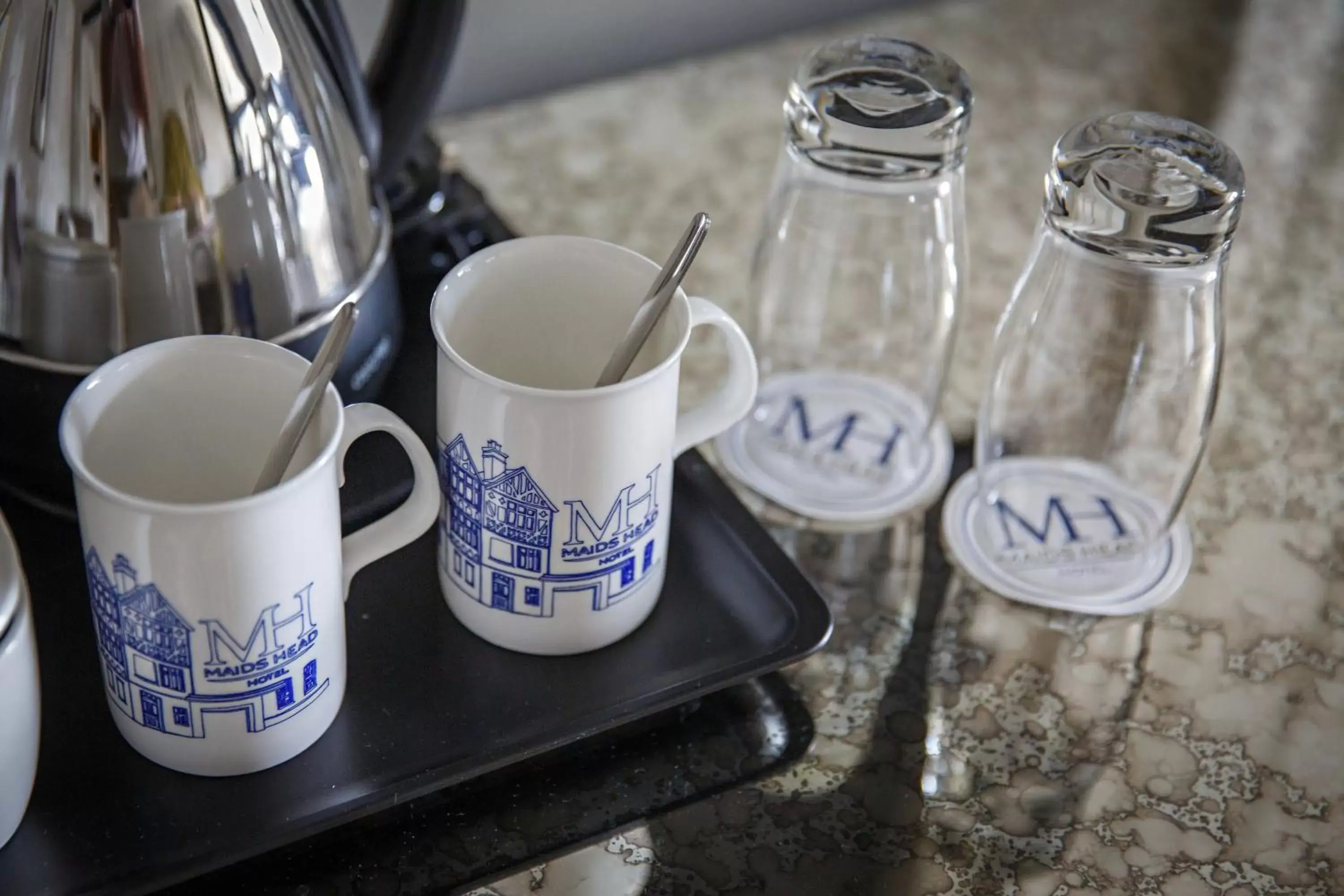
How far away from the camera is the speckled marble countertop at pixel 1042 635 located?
47 centimetres

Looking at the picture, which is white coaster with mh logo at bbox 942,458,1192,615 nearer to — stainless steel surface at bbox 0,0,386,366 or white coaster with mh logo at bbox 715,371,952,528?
white coaster with mh logo at bbox 715,371,952,528

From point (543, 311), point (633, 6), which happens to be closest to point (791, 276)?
A: point (543, 311)

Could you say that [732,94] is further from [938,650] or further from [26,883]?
[26,883]

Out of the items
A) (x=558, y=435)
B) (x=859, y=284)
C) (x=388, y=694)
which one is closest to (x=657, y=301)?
(x=558, y=435)

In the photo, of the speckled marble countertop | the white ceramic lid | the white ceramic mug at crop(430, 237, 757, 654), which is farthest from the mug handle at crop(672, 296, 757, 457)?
the white ceramic lid

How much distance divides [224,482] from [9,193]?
0.12 metres

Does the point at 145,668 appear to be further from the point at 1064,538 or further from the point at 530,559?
the point at 1064,538

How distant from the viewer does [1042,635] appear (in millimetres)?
556

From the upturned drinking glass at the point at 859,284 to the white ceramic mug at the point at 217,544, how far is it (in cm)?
20

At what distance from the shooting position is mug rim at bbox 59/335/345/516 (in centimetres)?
38

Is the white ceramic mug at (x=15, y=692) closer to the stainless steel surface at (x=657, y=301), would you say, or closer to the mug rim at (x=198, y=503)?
the mug rim at (x=198, y=503)

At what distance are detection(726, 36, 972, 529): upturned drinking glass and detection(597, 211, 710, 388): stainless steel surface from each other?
0.37 feet

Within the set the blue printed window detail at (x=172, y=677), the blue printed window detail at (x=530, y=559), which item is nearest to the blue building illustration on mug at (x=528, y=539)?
the blue printed window detail at (x=530, y=559)

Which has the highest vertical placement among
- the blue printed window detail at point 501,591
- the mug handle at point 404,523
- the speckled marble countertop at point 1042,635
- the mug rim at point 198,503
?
the mug rim at point 198,503
